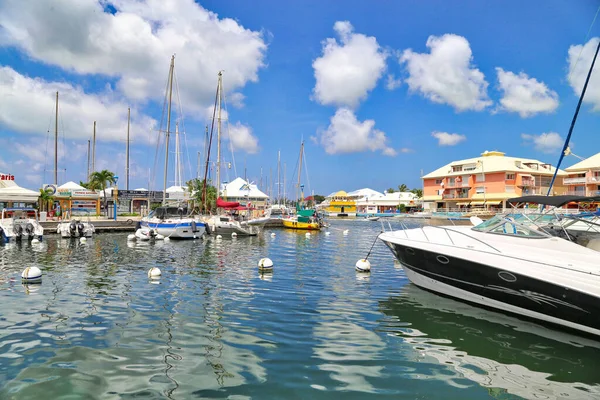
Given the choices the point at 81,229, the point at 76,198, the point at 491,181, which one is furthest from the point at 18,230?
the point at 491,181

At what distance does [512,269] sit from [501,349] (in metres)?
1.94

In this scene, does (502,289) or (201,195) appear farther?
(201,195)

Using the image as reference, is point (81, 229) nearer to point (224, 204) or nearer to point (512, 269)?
point (224, 204)

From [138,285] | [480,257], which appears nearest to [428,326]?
[480,257]

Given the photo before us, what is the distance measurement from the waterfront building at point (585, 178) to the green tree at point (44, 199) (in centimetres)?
7568

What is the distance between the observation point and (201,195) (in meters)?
56.0

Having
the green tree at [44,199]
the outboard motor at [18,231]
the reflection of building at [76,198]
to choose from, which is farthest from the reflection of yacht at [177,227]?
the green tree at [44,199]

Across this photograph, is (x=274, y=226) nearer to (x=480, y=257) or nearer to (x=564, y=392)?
(x=480, y=257)

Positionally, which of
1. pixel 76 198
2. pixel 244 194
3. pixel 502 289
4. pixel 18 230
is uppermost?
pixel 244 194

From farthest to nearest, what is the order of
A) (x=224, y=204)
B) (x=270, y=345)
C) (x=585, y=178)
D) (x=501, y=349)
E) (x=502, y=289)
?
Answer: (x=585, y=178) → (x=224, y=204) → (x=502, y=289) → (x=501, y=349) → (x=270, y=345)

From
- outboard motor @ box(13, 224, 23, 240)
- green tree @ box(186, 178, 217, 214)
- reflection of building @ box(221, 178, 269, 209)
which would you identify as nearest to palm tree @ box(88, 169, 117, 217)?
green tree @ box(186, 178, 217, 214)

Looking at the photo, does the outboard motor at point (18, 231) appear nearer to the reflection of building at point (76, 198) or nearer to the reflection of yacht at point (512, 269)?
the reflection of building at point (76, 198)

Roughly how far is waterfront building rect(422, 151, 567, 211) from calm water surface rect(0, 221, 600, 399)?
65.3m

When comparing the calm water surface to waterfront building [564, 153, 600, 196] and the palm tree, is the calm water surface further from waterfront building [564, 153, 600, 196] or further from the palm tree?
waterfront building [564, 153, 600, 196]
